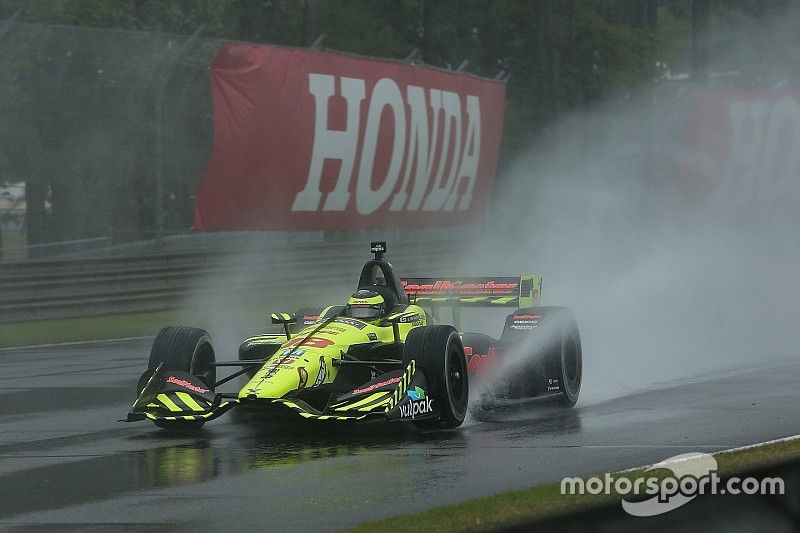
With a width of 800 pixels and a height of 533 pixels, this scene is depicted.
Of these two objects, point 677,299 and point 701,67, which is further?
point 701,67

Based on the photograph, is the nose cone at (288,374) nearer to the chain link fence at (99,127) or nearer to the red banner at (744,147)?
the chain link fence at (99,127)

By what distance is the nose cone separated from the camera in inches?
379

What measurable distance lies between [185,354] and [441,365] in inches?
80.2

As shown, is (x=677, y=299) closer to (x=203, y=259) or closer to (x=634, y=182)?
(x=203, y=259)

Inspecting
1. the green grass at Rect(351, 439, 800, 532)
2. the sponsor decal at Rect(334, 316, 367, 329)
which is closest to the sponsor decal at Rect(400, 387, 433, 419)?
the sponsor decal at Rect(334, 316, 367, 329)

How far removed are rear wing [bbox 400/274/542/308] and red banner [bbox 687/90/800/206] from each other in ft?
85.9

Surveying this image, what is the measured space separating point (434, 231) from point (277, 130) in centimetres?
911

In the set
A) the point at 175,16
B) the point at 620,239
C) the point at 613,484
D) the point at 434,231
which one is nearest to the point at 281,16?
the point at 175,16

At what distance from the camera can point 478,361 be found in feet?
37.0

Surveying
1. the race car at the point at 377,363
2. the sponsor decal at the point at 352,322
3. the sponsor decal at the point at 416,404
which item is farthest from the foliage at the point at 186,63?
the sponsor decal at the point at 416,404

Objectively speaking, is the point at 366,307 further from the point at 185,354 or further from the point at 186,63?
the point at 186,63

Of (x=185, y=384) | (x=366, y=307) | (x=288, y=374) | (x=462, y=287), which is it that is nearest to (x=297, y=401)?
(x=288, y=374)

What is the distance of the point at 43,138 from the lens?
21391mm

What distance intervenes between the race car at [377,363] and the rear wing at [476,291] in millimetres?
14
